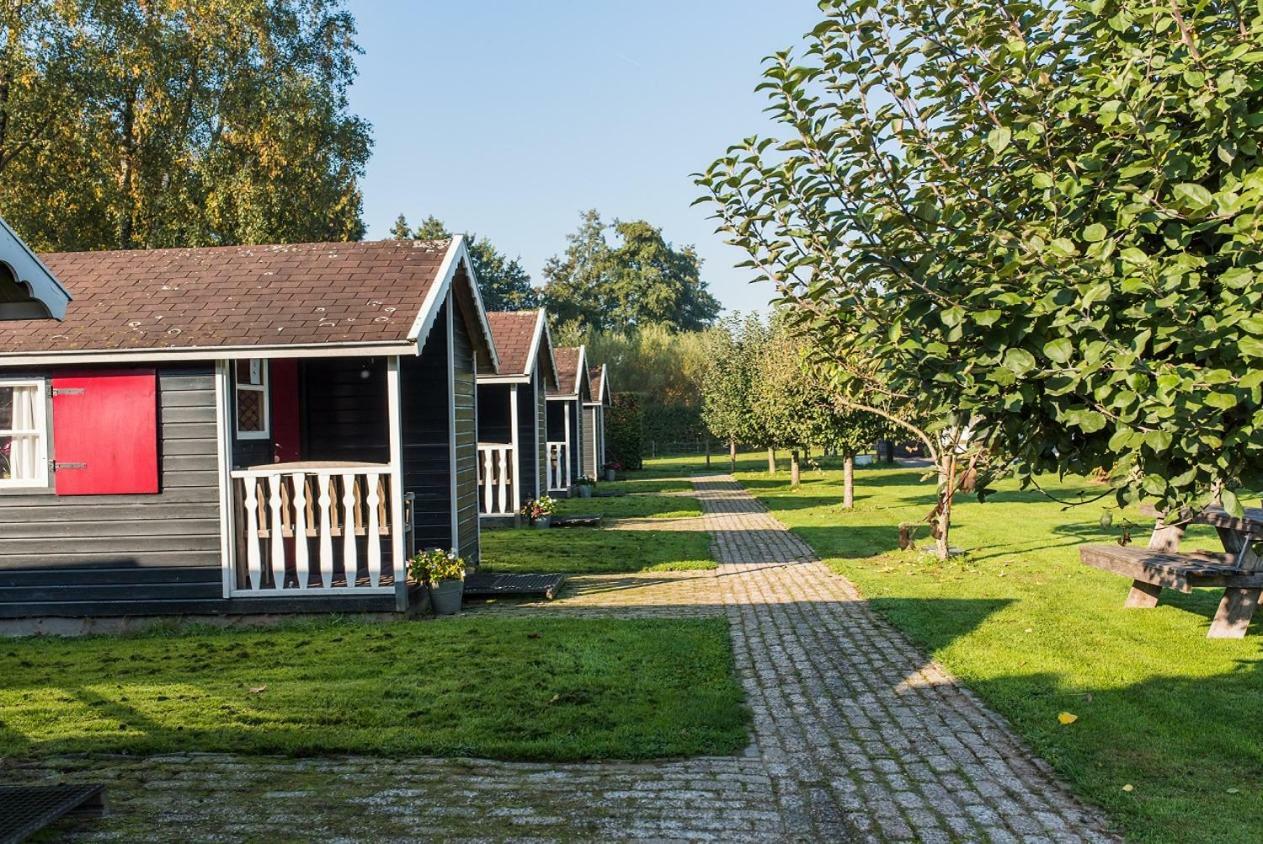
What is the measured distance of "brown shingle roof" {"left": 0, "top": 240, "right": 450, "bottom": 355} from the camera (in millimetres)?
10219

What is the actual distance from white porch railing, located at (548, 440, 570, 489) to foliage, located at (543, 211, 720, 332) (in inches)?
2148

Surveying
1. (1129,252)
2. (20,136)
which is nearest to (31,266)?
(1129,252)

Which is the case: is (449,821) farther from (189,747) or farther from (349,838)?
(189,747)

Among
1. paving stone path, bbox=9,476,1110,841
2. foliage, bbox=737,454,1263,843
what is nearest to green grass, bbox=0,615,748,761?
paving stone path, bbox=9,476,1110,841

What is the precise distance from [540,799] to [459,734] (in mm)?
1197

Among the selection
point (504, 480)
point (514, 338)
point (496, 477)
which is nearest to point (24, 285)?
point (504, 480)

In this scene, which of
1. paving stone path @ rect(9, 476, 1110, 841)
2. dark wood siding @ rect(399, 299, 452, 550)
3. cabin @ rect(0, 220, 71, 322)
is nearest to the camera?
paving stone path @ rect(9, 476, 1110, 841)

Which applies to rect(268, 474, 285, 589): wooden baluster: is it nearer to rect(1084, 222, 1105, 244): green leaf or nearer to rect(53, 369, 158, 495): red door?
rect(53, 369, 158, 495): red door

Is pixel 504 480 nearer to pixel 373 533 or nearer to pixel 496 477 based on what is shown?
pixel 496 477

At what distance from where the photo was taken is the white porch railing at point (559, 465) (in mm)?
28531

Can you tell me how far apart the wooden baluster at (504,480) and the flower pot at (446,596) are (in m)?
9.07

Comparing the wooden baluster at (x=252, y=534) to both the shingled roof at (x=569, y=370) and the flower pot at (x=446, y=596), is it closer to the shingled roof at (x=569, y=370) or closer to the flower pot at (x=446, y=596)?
the flower pot at (x=446, y=596)

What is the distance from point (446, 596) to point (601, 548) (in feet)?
19.9

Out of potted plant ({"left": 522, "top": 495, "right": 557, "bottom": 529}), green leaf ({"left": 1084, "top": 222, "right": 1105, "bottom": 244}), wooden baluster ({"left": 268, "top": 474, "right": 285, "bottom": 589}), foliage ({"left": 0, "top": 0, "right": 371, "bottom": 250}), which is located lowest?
potted plant ({"left": 522, "top": 495, "right": 557, "bottom": 529})
